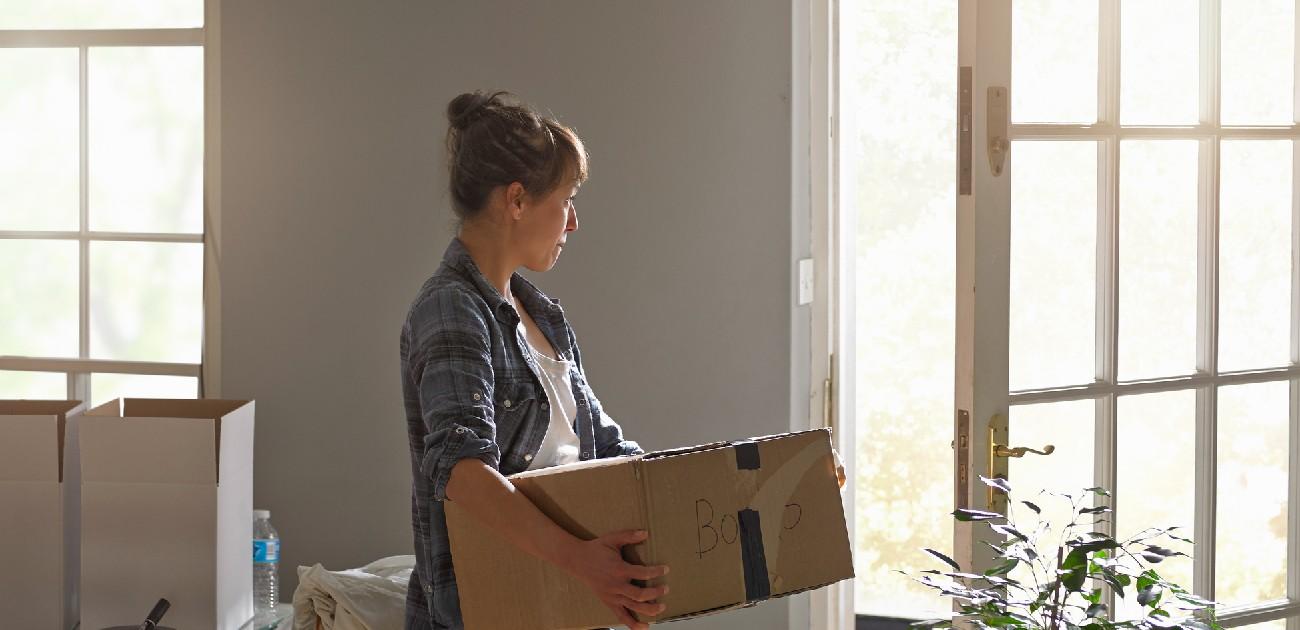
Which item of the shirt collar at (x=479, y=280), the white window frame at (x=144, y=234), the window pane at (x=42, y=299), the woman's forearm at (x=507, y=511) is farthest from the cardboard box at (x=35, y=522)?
the woman's forearm at (x=507, y=511)

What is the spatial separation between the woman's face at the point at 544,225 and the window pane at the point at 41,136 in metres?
1.50

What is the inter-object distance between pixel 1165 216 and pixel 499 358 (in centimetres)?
117

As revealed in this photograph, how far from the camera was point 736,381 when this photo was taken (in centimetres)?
237

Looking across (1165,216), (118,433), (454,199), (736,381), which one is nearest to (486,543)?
(454,199)

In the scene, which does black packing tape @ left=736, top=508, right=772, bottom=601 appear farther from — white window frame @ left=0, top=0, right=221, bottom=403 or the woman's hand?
white window frame @ left=0, top=0, right=221, bottom=403

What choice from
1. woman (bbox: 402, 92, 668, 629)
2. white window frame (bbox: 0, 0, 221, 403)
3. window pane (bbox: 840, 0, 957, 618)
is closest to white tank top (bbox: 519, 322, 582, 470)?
woman (bbox: 402, 92, 668, 629)

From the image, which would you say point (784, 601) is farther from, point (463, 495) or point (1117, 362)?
point (463, 495)

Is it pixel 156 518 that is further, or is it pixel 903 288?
pixel 903 288

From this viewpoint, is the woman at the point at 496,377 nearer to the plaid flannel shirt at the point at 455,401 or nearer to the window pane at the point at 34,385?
the plaid flannel shirt at the point at 455,401

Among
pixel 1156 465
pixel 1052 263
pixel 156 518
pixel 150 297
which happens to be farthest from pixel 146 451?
pixel 1156 465

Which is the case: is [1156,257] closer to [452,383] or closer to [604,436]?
[604,436]

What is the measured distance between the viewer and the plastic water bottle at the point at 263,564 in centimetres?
219

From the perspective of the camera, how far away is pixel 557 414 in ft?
4.99

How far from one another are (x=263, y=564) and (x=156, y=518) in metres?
0.37
